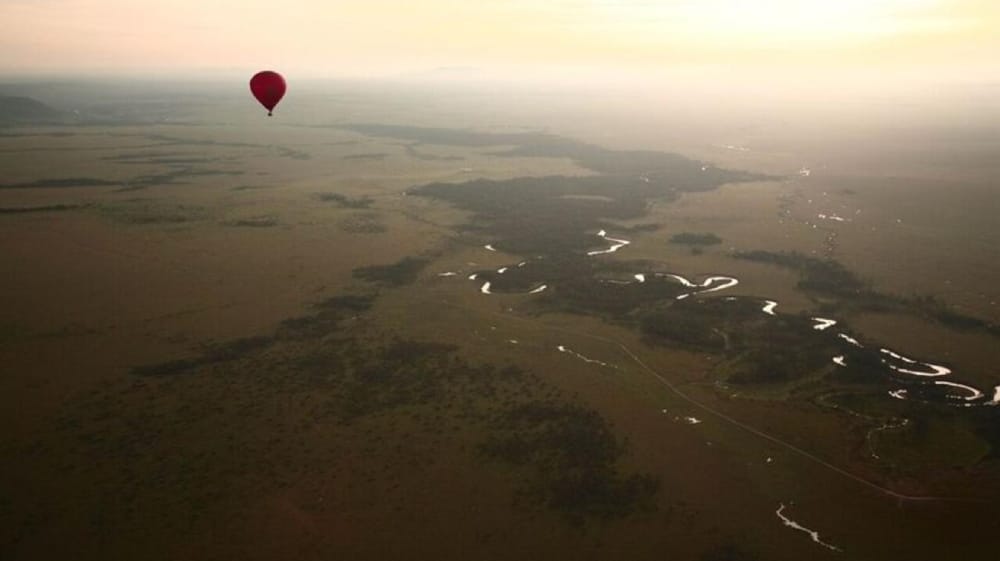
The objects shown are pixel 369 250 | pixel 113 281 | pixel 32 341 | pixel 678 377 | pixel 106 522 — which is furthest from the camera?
pixel 369 250

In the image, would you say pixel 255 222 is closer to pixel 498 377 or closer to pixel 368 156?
pixel 498 377

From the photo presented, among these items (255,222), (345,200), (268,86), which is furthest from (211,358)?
(345,200)

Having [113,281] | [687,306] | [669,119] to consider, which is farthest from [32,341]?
[669,119]

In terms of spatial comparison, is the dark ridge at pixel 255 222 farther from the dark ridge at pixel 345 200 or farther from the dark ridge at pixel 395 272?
the dark ridge at pixel 395 272

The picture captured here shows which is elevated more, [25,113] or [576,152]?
[25,113]

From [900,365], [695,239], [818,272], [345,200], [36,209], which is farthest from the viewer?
[345,200]

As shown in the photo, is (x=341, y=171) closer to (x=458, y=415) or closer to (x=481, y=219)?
(x=481, y=219)

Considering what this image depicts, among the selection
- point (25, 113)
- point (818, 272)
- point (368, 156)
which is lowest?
point (818, 272)

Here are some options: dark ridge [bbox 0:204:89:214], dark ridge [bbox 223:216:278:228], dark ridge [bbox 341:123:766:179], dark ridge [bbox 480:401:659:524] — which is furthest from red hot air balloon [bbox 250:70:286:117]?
dark ridge [bbox 341:123:766:179]
